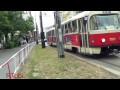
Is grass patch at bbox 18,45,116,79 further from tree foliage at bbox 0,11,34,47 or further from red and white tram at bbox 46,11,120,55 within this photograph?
tree foliage at bbox 0,11,34,47

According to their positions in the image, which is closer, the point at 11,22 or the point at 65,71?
the point at 65,71

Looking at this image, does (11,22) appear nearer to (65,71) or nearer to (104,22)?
(104,22)

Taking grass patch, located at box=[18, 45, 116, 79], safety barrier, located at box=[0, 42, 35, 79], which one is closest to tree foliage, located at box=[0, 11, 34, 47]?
grass patch, located at box=[18, 45, 116, 79]

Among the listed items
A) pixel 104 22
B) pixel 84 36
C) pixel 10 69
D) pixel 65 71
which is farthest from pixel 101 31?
pixel 10 69

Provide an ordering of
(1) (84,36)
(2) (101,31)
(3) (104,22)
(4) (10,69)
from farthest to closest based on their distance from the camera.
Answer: (1) (84,36)
(3) (104,22)
(2) (101,31)
(4) (10,69)

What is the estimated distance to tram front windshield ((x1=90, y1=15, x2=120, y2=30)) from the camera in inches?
803

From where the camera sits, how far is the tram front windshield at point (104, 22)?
20391 mm

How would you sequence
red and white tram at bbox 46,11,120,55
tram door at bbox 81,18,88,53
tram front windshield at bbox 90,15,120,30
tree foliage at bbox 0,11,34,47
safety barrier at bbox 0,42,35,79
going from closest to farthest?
safety barrier at bbox 0,42,35,79, red and white tram at bbox 46,11,120,55, tram front windshield at bbox 90,15,120,30, tram door at bbox 81,18,88,53, tree foliage at bbox 0,11,34,47

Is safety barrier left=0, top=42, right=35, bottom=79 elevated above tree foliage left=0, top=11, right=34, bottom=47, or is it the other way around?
tree foliage left=0, top=11, right=34, bottom=47

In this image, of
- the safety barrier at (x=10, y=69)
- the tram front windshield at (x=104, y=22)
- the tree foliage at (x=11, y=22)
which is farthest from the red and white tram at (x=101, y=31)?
the tree foliage at (x=11, y=22)

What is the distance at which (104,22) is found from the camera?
67.1 feet
